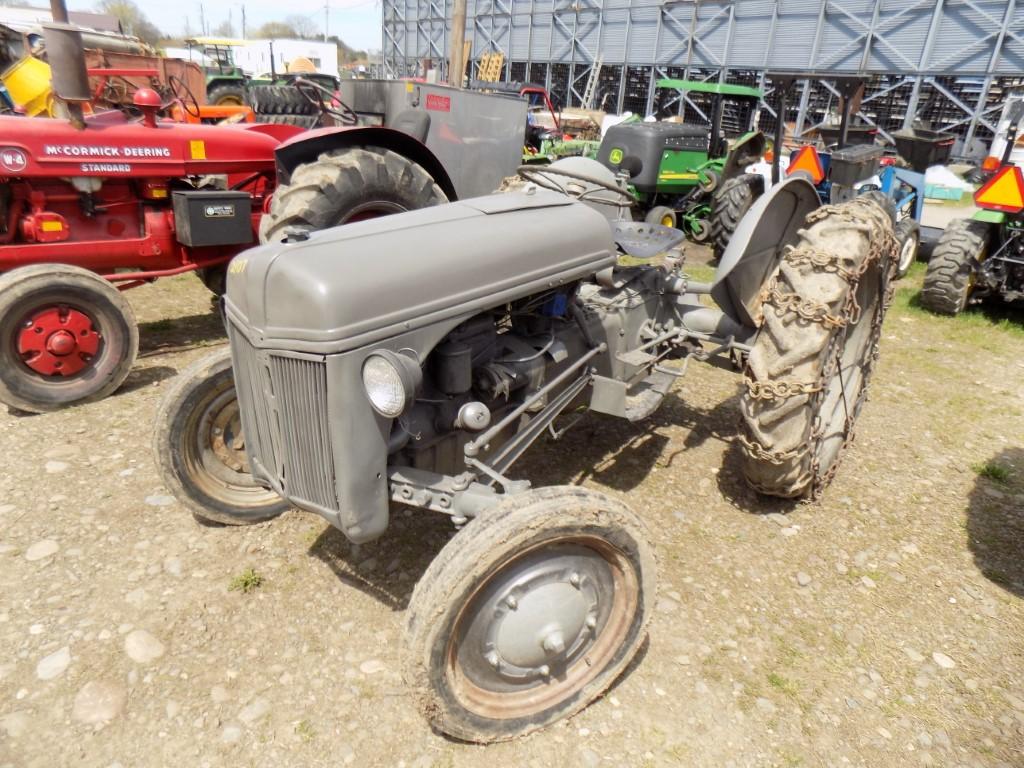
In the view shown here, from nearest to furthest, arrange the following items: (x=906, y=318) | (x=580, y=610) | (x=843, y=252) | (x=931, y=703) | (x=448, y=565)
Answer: (x=448, y=565)
(x=580, y=610)
(x=931, y=703)
(x=843, y=252)
(x=906, y=318)

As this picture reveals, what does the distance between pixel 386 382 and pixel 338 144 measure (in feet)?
10.5

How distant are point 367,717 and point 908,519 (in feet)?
8.64

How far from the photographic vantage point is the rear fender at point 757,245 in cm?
316

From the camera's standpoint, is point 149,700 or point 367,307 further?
point 149,700

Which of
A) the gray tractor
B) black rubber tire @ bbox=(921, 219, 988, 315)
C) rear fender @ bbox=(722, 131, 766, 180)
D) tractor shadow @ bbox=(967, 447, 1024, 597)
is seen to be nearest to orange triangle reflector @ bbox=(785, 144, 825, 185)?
rear fender @ bbox=(722, 131, 766, 180)

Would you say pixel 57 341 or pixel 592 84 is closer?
pixel 57 341

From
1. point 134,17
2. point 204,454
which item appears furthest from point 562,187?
point 134,17

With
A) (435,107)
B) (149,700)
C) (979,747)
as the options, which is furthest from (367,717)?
(435,107)

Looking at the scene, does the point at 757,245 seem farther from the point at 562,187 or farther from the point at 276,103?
the point at 276,103

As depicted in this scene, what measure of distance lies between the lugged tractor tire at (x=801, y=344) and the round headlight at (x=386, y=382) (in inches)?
61.3

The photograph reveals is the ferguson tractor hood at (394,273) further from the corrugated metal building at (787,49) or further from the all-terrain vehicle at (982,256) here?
the corrugated metal building at (787,49)

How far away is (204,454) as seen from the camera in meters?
2.71

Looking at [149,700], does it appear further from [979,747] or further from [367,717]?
[979,747]

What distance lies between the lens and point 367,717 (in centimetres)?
208
